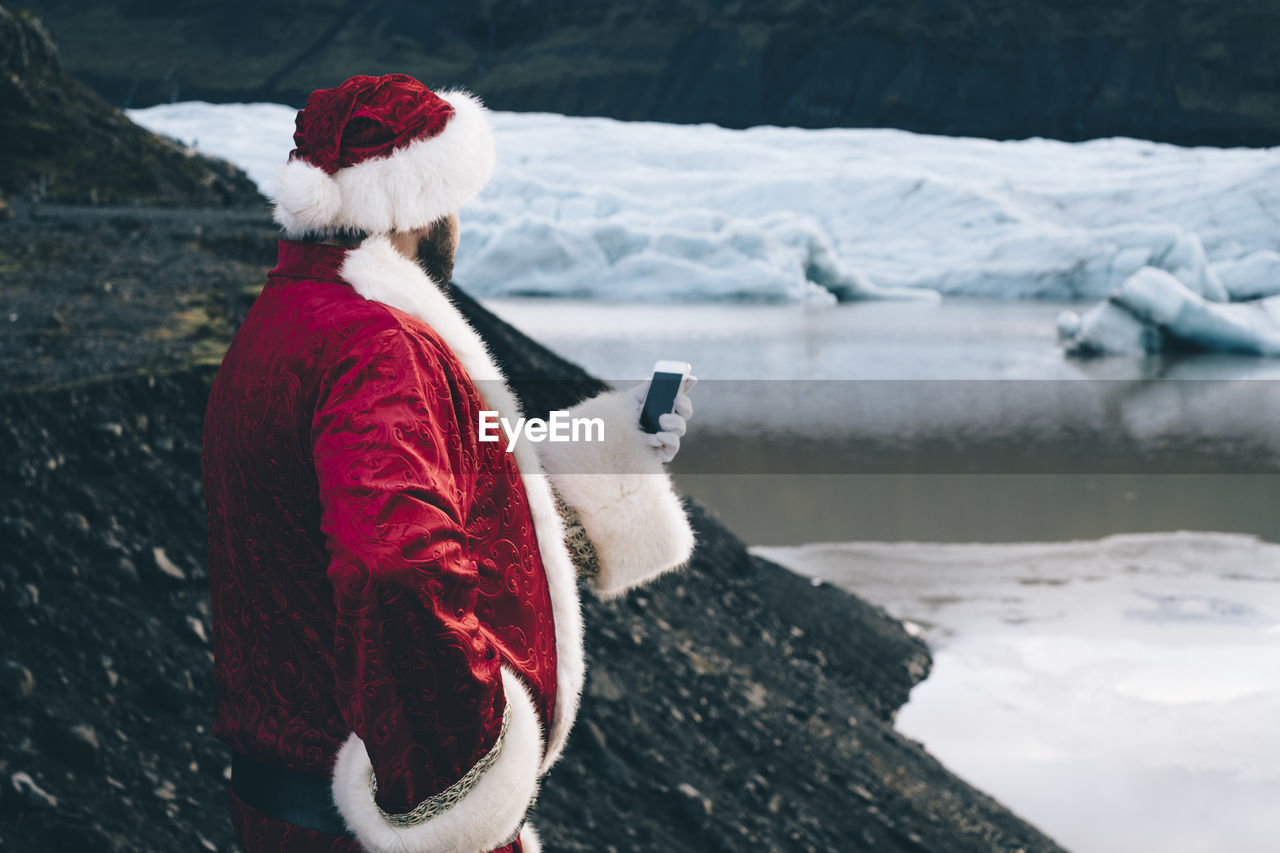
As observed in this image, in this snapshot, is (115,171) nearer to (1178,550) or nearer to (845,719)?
(845,719)

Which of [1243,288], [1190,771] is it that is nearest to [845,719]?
[1190,771]

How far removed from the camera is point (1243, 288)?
2019 cm

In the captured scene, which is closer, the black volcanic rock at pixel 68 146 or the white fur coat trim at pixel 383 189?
the white fur coat trim at pixel 383 189

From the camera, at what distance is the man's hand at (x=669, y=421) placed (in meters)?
1.23

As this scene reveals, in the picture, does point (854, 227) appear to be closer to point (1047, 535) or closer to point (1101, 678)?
point (1047, 535)

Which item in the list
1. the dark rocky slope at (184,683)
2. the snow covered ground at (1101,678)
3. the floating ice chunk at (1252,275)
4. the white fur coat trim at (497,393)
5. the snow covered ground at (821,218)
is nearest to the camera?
the white fur coat trim at (497,393)

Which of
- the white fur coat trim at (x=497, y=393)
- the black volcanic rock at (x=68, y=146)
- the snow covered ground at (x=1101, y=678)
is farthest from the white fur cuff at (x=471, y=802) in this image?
the black volcanic rock at (x=68, y=146)

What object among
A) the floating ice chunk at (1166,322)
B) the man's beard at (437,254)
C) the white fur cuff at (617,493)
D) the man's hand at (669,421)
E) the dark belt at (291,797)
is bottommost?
→ the floating ice chunk at (1166,322)

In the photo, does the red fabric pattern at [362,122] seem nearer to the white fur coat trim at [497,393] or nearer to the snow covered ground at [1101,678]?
the white fur coat trim at [497,393]

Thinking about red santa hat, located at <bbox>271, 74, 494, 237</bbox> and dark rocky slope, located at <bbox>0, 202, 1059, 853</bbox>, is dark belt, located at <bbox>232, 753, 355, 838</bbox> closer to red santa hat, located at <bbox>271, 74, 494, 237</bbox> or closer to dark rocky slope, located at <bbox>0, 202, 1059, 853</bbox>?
red santa hat, located at <bbox>271, 74, 494, 237</bbox>

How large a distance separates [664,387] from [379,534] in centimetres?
47

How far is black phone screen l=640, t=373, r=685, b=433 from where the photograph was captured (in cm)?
123

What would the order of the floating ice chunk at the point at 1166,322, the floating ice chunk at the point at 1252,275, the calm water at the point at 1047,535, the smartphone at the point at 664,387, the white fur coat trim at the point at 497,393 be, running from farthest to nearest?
1. the floating ice chunk at the point at 1252,275
2. the floating ice chunk at the point at 1166,322
3. the calm water at the point at 1047,535
4. the smartphone at the point at 664,387
5. the white fur coat trim at the point at 497,393

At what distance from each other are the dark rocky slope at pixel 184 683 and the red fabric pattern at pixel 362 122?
1392 millimetres
